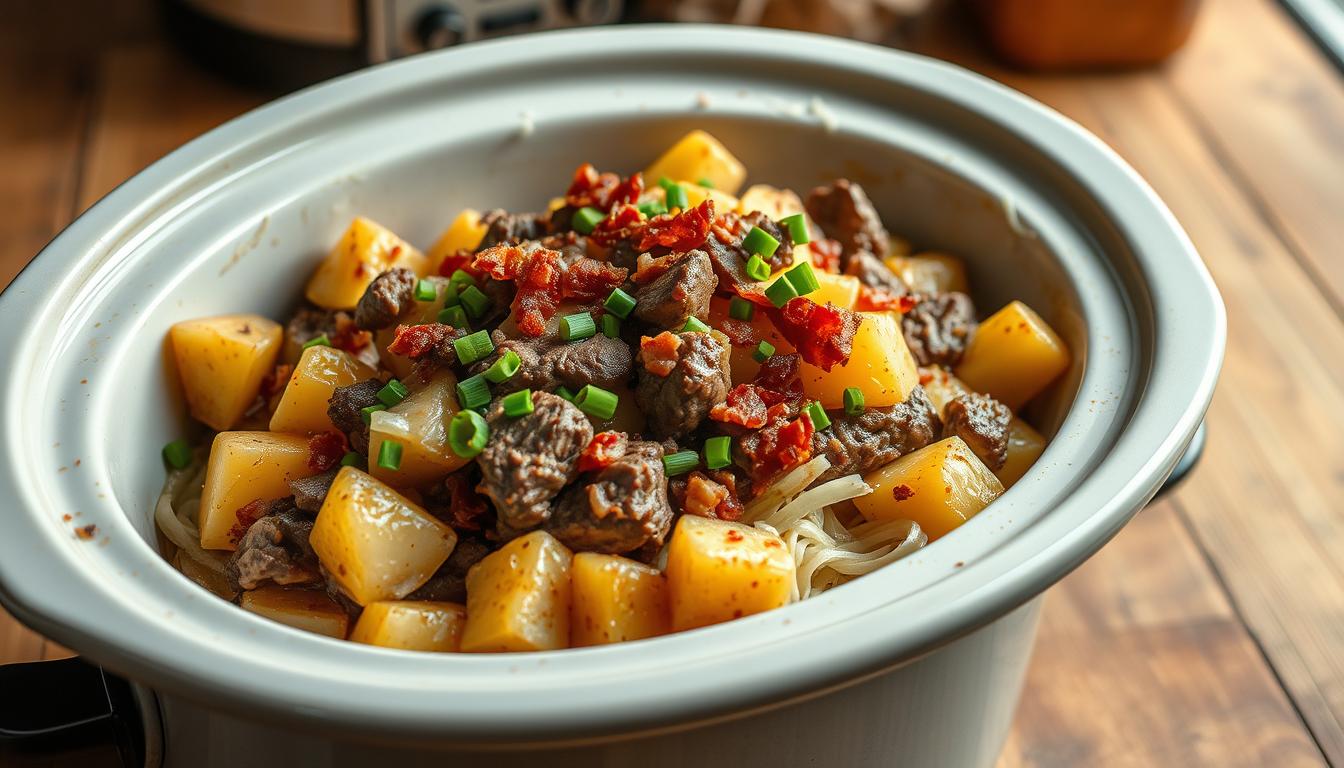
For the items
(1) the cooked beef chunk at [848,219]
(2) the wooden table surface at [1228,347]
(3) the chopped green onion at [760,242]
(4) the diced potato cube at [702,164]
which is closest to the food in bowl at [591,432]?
(3) the chopped green onion at [760,242]

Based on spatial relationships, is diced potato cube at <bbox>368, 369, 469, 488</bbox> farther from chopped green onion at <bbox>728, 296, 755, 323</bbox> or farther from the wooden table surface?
the wooden table surface

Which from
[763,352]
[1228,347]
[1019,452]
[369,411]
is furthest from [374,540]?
[1228,347]

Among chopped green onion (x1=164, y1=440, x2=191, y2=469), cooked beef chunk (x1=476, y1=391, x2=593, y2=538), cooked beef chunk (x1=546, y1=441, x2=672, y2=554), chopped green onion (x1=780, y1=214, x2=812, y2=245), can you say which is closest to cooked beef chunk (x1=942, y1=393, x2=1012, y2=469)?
chopped green onion (x1=780, y1=214, x2=812, y2=245)

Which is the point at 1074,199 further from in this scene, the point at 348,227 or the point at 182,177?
the point at 182,177

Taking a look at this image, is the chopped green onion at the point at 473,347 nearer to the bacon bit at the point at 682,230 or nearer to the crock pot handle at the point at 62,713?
the bacon bit at the point at 682,230

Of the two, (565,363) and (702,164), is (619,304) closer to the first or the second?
(565,363)

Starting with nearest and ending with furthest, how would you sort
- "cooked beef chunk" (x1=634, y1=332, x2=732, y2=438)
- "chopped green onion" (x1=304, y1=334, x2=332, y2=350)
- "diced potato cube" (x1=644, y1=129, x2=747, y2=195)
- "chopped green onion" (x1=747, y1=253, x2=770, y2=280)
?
"cooked beef chunk" (x1=634, y1=332, x2=732, y2=438), "chopped green onion" (x1=747, y1=253, x2=770, y2=280), "chopped green onion" (x1=304, y1=334, x2=332, y2=350), "diced potato cube" (x1=644, y1=129, x2=747, y2=195)
